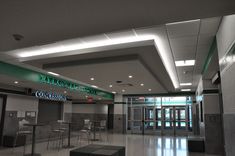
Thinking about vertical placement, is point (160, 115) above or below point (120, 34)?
below

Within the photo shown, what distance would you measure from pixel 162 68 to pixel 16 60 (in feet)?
16.1

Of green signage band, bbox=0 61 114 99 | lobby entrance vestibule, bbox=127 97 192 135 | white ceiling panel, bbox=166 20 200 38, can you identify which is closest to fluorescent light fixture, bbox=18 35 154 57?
white ceiling panel, bbox=166 20 200 38

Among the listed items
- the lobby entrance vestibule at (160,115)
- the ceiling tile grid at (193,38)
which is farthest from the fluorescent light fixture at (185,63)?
the lobby entrance vestibule at (160,115)

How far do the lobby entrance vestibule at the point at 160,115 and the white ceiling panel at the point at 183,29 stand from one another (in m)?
11.4

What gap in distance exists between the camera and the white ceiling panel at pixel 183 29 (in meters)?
4.10

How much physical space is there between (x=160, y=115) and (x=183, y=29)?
1197 cm

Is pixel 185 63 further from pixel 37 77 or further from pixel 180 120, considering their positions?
pixel 180 120

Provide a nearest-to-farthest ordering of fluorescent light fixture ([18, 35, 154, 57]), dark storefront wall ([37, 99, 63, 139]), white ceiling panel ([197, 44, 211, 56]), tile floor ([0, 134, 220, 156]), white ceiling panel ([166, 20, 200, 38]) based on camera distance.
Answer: white ceiling panel ([166, 20, 200, 38]) < fluorescent light fixture ([18, 35, 154, 57]) < white ceiling panel ([197, 44, 211, 56]) < tile floor ([0, 134, 220, 156]) < dark storefront wall ([37, 99, 63, 139])

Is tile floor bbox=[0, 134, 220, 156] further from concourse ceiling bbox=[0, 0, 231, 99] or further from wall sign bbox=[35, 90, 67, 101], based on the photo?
concourse ceiling bbox=[0, 0, 231, 99]

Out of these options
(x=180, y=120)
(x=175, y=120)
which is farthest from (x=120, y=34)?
(x=180, y=120)

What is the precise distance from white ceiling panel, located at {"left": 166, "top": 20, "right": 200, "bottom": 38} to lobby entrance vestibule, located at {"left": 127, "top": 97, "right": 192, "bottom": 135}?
1144 cm

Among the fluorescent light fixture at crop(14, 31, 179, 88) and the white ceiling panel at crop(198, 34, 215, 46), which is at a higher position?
the white ceiling panel at crop(198, 34, 215, 46)

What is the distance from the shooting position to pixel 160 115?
1546 cm

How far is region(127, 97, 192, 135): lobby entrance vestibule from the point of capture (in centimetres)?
1491
